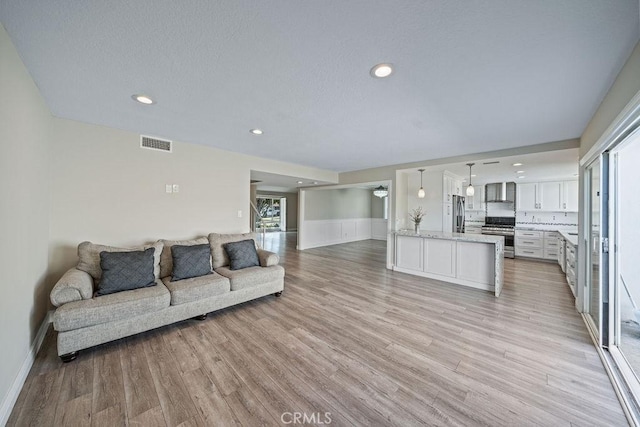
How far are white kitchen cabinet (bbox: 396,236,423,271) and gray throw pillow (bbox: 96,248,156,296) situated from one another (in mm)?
4404

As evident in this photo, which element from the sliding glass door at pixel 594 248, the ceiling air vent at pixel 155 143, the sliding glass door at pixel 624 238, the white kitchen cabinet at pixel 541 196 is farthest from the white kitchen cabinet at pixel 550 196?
the ceiling air vent at pixel 155 143

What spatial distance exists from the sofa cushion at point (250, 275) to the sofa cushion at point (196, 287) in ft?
0.34

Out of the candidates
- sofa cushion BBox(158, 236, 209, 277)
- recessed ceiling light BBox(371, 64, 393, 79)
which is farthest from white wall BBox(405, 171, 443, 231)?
sofa cushion BBox(158, 236, 209, 277)

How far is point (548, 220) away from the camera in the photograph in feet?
21.4

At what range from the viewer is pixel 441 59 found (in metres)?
1.60

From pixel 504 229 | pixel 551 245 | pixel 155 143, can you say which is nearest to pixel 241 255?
pixel 155 143

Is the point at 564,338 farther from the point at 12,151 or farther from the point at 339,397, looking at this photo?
the point at 12,151

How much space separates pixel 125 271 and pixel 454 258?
4.96 metres

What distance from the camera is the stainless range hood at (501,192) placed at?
6.66 meters

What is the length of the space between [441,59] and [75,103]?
3.47 metres

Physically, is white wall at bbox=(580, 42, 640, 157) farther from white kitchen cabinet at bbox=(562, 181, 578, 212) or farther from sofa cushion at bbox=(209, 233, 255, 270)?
white kitchen cabinet at bbox=(562, 181, 578, 212)

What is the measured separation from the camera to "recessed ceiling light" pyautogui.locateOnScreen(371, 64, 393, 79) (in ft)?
5.56

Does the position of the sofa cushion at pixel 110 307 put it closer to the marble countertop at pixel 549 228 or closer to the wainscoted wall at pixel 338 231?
the wainscoted wall at pixel 338 231

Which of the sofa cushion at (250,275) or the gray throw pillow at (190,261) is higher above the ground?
the gray throw pillow at (190,261)
